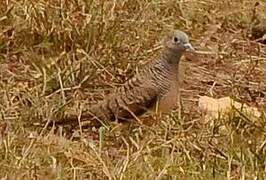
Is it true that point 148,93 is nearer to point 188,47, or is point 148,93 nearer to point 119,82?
point 188,47

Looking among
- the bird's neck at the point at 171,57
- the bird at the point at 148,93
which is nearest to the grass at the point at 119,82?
the bird at the point at 148,93

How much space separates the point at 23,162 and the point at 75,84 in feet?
3.81

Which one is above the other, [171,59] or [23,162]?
[171,59]

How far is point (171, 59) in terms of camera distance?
520 cm

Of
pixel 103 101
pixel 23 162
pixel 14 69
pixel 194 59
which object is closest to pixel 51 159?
pixel 23 162

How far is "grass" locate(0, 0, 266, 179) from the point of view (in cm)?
444

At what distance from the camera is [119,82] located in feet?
18.9

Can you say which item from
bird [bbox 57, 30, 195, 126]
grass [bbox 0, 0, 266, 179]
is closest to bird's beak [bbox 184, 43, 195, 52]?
bird [bbox 57, 30, 195, 126]

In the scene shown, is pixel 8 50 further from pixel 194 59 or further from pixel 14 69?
pixel 194 59

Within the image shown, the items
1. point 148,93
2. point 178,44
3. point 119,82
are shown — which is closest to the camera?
point 148,93

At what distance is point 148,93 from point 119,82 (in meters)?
0.72

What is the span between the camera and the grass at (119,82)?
14.6 ft

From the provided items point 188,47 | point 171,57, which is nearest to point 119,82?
point 171,57

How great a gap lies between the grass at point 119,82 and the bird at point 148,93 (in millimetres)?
76
